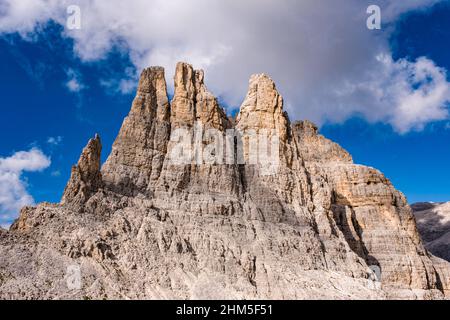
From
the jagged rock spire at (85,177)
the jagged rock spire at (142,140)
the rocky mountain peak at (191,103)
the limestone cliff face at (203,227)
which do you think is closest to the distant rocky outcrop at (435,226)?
the limestone cliff face at (203,227)

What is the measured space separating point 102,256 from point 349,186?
151 feet

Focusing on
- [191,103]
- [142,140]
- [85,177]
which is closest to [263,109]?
[191,103]

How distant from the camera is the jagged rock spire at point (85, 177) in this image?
5725 cm

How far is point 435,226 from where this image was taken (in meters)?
143

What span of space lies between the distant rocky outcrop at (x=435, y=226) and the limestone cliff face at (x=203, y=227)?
43.4 meters

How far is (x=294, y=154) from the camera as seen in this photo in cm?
7525

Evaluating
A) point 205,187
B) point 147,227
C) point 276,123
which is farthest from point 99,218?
point 276,123

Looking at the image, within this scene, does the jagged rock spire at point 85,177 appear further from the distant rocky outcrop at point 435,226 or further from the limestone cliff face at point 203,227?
the distant rocky outcrop at point 435,226

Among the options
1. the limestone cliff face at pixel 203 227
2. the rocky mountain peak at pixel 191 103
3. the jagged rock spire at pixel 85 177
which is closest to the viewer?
the limestone cliff face at pixel 203 227

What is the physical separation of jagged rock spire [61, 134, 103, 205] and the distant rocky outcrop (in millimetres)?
88588

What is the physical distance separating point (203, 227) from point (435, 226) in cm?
9956

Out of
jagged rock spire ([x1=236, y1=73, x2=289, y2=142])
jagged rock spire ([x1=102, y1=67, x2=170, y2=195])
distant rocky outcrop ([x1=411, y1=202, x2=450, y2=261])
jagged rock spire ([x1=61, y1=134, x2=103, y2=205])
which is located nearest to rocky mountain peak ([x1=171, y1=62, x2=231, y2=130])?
jagged rock spire ([x1=102, y1=67, x2=170, y2=195])

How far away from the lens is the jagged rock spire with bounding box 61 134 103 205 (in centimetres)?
5725

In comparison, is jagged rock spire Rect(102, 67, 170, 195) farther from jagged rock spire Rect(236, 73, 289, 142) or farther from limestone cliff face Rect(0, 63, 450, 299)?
jagged rock spire Rect(236, 73, 289, 142)
